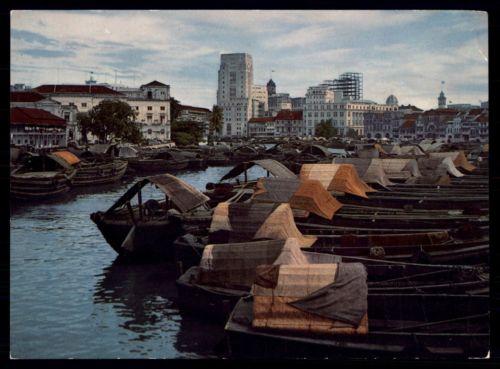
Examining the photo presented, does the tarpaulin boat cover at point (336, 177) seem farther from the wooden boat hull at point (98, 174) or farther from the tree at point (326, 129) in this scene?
the tree at point (326, 129)

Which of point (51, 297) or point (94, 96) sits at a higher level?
point (94, 96)

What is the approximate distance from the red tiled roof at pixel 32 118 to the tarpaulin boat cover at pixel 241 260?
34.5 m

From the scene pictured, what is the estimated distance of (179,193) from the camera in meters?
19.6

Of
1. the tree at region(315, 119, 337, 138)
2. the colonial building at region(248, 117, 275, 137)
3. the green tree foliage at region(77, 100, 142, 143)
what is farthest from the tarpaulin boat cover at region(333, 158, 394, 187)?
the colonial building at region(248, 117, 275, 137)

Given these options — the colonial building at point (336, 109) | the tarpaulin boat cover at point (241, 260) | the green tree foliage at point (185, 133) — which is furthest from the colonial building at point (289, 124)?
the tarpaulin boat cover at point (241, 260)

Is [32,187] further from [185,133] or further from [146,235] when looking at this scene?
[185,133]

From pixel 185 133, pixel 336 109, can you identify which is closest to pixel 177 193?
pixel 185 133

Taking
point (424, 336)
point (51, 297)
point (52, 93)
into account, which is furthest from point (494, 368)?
point (52, 93)

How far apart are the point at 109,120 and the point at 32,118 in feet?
36.9

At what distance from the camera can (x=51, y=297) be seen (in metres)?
16.2

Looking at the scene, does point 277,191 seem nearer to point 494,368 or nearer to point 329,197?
point 329,197

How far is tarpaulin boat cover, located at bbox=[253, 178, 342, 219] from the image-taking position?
19.1m

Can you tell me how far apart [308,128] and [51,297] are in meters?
112
